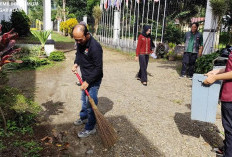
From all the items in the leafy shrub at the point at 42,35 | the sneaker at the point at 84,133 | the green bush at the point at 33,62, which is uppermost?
the leafy shrub at the point at 42,35

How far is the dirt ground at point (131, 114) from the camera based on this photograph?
11.5 feet

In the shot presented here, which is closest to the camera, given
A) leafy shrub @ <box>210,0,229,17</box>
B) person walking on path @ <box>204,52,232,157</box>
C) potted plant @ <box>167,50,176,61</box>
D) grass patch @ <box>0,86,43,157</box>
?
person walking on path @ <box>204,52,232,157</box>

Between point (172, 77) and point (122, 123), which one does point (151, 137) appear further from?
point (172, 77)

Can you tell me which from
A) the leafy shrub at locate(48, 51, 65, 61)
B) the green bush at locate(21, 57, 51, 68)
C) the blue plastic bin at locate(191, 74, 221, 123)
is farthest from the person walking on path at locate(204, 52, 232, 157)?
the leafy shrub at locate(48, 51, 65, 61)

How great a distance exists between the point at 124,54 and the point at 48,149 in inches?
426

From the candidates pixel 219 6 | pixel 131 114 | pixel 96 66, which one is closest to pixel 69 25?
pixel 219 6

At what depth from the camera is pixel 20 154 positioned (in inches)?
118

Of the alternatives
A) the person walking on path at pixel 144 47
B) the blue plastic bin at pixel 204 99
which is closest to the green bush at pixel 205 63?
the person walking on path at pixel 144 47

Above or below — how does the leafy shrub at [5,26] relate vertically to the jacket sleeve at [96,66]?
above

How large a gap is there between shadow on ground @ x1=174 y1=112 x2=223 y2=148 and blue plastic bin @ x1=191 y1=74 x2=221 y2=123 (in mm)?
876

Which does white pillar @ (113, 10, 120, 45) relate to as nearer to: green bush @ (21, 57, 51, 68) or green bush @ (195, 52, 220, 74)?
green bush @ (21, 57, 51, 68)

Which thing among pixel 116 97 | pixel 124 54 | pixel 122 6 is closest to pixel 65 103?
pixel 116 97

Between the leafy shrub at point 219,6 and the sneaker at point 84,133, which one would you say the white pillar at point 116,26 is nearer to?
the leafy shrub at point 219,6

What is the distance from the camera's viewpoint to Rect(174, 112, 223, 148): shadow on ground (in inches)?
151
